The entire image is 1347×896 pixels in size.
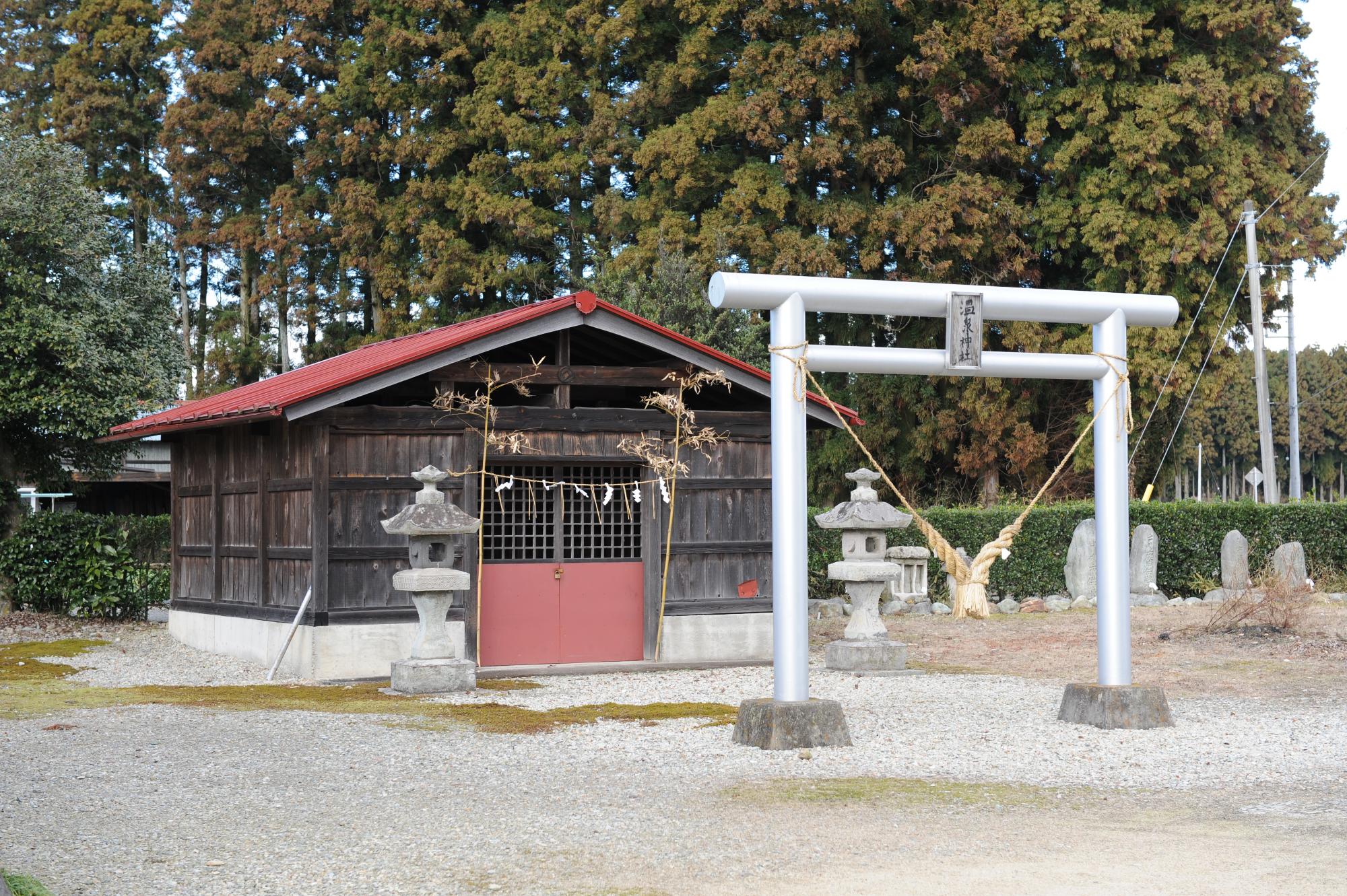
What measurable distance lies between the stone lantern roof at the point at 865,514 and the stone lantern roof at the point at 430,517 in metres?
3.66

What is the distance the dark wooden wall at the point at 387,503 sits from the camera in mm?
13664

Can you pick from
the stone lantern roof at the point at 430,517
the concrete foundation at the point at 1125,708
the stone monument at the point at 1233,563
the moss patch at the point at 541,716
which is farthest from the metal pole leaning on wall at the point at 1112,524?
the stone monument at the point at 1233,563

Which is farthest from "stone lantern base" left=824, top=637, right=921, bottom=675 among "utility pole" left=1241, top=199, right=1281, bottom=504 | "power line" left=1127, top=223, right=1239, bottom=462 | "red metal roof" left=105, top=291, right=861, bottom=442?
"power line" left=1127, top=223, right=1239, bottom=462

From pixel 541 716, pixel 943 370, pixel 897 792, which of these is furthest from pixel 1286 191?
pixel 897 792

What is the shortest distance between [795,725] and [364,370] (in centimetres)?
632

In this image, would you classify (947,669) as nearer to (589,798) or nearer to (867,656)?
(867,656)

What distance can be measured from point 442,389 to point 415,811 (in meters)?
7.28

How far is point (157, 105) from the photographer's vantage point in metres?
35.1

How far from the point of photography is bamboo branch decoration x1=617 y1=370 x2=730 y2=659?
14.5 m

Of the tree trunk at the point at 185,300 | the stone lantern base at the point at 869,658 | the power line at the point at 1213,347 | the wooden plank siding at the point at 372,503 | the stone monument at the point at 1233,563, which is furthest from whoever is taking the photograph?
the tree trunk at the point at 185,300

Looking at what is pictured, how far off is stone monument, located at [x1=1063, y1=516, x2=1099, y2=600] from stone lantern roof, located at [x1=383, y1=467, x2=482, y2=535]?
12.4 m

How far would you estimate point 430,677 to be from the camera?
12.6 metres

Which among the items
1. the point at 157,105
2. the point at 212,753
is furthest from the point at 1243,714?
the point at 157,105

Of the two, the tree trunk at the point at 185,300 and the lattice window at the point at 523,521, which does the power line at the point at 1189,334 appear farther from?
the tree trunk at the point at 185,300
